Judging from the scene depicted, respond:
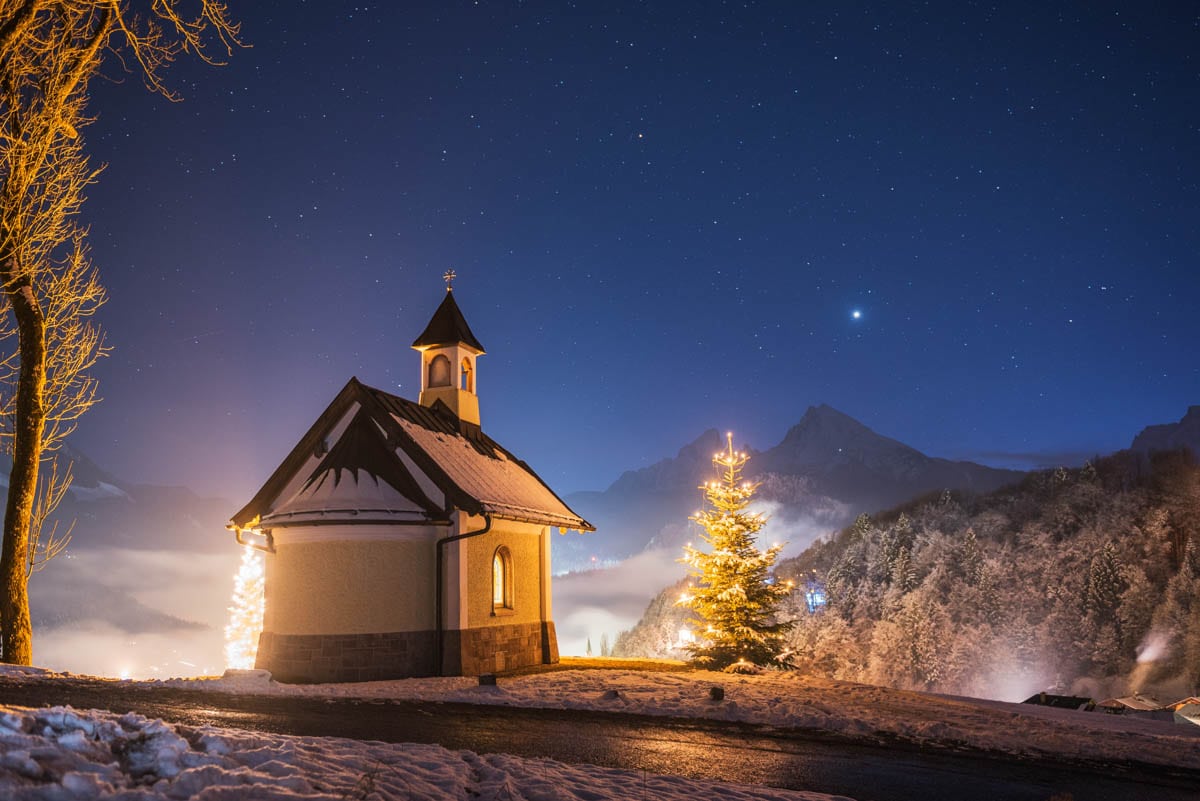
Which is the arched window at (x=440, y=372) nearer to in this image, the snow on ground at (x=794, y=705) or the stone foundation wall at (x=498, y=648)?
the stone foundation wall at (x=498, y=648)

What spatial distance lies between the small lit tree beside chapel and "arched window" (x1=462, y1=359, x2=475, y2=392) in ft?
26.1

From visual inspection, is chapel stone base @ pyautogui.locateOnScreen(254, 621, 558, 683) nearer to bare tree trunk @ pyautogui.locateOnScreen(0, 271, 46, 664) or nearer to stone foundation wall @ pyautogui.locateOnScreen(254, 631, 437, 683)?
stone foundation wall @ pyautogui.locateOnScreen(254, 631, 437, 683)

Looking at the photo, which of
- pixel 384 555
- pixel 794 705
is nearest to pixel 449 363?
pixel 384 555

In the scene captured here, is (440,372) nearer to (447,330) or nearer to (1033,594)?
(447,330)

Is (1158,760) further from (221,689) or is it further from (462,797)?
(221,689)

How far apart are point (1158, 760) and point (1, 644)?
57.1 feet

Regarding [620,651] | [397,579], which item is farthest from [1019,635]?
[397,579]

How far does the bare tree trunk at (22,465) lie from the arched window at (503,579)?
9.27 metres

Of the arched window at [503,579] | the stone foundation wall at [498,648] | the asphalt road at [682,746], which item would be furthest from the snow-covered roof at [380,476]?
the asphalt road at [682,746]

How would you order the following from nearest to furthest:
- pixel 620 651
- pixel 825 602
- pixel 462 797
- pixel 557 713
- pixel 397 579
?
pixel 462 797, pixel 557 713, pixel 397 579, pixel 825 602, pixel 620 651

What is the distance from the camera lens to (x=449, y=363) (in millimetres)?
23969

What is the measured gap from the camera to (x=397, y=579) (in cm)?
1691

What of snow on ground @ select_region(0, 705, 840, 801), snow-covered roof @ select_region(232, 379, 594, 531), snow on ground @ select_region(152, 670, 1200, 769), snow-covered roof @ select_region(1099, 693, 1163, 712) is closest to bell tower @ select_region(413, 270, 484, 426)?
snow-covered roof @ select_region(232, 379, 594, 531)

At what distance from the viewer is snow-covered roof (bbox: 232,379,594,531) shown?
16844mm
